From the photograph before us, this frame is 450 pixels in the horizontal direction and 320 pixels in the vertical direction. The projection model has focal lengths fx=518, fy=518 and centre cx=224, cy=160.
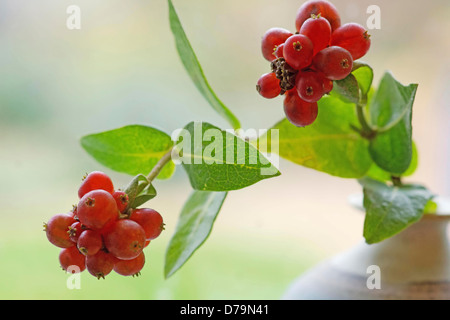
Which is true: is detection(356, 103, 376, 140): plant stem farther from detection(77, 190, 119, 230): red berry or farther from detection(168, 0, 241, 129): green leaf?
detection(77, 190, 119, 230): red berry

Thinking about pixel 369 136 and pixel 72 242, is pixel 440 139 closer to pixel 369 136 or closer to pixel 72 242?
pixel 369 136

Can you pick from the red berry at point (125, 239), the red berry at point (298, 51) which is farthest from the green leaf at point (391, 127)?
the red berry at point (125, 239)

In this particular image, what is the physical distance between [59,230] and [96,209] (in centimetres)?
3

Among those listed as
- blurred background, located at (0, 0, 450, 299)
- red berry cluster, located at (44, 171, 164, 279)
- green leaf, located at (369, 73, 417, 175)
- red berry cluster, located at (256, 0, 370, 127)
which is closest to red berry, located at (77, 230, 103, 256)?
red berry cluster, located at (44, 171, 164, 279)

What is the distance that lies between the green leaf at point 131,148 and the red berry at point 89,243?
124 mm

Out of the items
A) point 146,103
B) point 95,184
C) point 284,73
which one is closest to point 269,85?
point 284,73

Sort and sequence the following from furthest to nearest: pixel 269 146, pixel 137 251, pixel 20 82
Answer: pixel 20 82 → pixel 269 146 → pixel 137 251

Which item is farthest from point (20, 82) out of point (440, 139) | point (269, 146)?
point (440, 139)

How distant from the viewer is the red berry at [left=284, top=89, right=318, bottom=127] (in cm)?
30

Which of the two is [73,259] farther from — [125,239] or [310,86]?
[310,86]

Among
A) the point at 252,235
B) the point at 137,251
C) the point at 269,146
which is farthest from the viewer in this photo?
the point at 252,235

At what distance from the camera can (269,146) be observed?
396 millimetres
